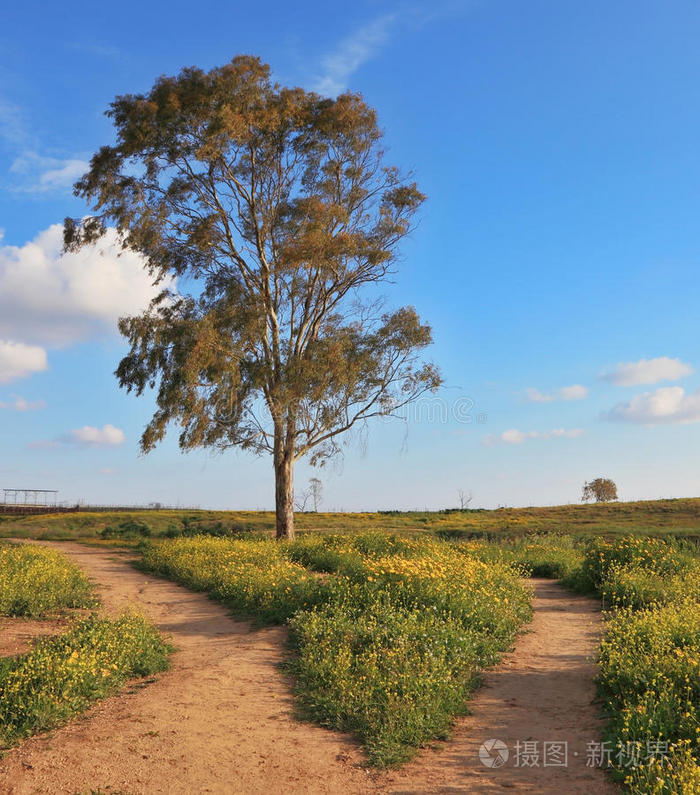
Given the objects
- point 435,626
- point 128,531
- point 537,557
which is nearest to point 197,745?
point 435,626

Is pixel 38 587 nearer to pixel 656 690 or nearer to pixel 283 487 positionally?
pixel 656 690

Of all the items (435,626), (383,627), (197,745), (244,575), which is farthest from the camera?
(244,575)

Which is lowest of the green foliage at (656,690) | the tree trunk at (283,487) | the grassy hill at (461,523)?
the grassy hill at (461,523)

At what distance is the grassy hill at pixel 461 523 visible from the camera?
114 ft

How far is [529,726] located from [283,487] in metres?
19.3

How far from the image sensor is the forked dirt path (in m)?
6.14

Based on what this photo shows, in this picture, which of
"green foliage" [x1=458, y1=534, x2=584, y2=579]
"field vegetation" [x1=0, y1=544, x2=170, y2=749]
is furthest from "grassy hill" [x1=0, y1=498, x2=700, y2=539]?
"field vegetation" [x1=0, y1=544, x2=170, y2=749]

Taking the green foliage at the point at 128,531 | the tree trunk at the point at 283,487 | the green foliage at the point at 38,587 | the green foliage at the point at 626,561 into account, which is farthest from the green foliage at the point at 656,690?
the green foliage at the point at 128,531

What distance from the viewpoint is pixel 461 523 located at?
143ft

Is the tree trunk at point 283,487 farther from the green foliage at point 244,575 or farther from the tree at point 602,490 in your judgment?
the tree at point 602,490

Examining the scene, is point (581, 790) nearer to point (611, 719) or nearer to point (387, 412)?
point (611, 719)

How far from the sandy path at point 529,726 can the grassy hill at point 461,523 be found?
75.6 ft

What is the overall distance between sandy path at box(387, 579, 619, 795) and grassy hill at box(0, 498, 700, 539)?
2305 centimetres

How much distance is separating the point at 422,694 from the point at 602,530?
3026cm
